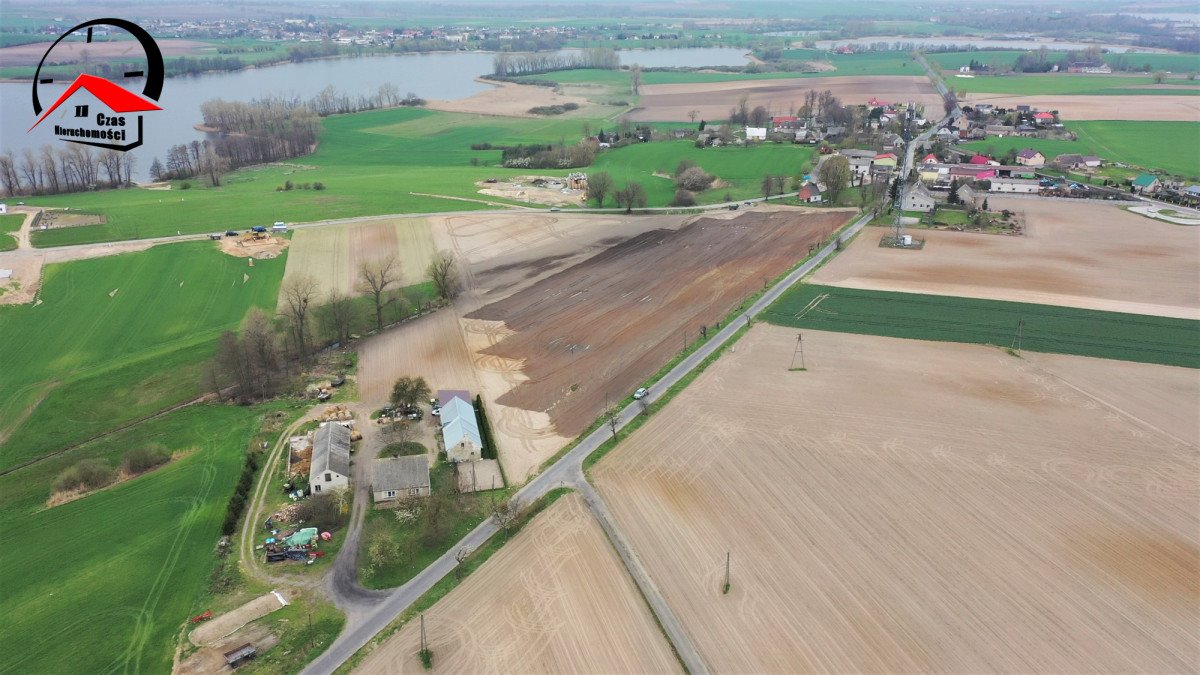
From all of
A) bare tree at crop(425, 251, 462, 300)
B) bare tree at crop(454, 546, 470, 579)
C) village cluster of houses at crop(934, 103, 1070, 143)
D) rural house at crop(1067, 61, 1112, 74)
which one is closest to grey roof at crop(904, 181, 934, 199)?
village cluster of houses at crop(934, 103, 1070, 143)

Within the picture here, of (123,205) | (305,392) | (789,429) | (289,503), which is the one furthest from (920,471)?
(123,205)

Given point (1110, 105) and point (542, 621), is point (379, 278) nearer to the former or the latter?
point (542, 621)

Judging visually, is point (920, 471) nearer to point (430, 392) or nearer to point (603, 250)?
point (430, 392)

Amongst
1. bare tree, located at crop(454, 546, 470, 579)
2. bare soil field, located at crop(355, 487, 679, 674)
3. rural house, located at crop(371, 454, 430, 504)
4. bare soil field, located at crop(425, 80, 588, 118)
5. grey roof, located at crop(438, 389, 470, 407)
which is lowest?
bare soil field, located at crop(355, 487, 679, 674)

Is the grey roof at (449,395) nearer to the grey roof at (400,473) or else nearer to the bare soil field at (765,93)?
the grey roof at (400,473)

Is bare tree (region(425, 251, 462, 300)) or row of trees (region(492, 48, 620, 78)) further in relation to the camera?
row of trees (region(492, 48, 620, 78))

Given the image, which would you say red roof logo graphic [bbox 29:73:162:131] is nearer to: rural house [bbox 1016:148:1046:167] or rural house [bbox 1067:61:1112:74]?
rural house [bbox 1016:148:1046:167]

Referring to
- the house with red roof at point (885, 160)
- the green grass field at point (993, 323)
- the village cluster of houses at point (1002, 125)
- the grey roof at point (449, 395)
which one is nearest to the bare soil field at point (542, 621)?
the grey roof at point (449, 395)

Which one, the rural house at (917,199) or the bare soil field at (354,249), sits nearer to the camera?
the bare soil field at (354,249)
